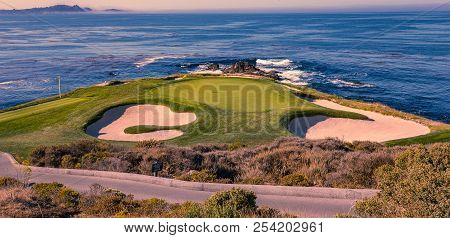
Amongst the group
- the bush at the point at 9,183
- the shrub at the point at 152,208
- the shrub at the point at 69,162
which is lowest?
the shrub at the point at 69,162

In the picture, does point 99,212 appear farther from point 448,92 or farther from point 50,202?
point 448,92

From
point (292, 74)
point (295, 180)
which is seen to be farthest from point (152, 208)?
point (292, 74)

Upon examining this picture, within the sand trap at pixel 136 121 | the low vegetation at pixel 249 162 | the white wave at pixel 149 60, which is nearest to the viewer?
the low vegetation at pixel 249 162

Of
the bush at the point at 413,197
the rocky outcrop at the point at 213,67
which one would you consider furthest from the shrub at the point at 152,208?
the rocky outcrop at the point at 213,67

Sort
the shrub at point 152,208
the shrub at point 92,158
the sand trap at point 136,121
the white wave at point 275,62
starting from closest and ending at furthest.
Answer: the shrub at point 152,208, the shrub at point 92,158, the sand trap at point 136,121, the white wave at point 275,62

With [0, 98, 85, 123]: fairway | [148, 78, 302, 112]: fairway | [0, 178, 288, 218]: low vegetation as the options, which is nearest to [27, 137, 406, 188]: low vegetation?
[0, 178, 288, 218]: low vegetation

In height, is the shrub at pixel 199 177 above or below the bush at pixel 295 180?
below

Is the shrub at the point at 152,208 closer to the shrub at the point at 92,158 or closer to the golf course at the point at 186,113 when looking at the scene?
the shrub at the point at 92,158
